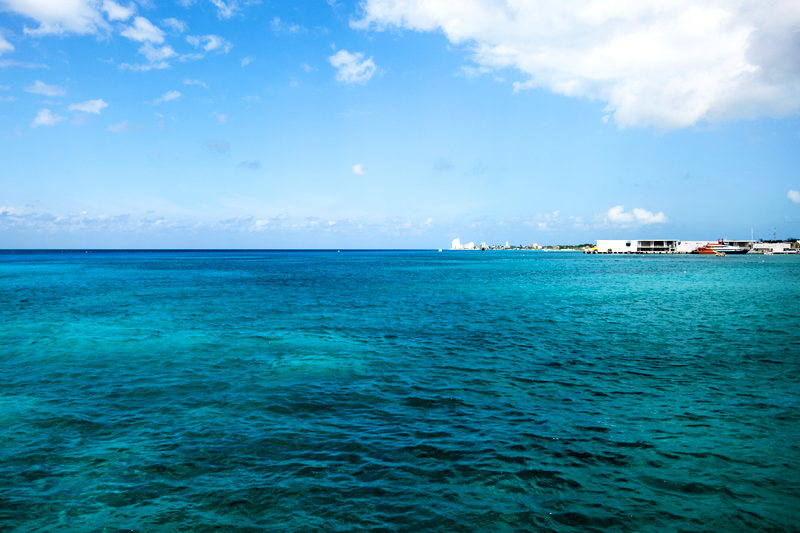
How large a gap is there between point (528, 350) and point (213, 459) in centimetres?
1891

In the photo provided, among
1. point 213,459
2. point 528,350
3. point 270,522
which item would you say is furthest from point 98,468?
point 528,350

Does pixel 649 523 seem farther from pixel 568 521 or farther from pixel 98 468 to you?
pixel 98 468

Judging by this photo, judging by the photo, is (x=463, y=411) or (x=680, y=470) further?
(x=463, y=411)

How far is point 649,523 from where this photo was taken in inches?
395

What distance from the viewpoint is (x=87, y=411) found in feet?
54.7

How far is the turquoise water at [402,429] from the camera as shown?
1050 cm

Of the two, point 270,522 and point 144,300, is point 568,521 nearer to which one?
point 270,522

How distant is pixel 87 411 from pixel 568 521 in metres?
17.6

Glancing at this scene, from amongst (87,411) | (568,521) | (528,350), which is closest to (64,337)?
(87,411)

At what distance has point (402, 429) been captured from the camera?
14.9 metres

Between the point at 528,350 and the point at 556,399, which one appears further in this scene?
the point at 528,350

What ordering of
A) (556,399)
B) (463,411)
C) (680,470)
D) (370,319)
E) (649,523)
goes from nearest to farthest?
(649,523) < (680,470) < (463,411) < (556,399) < (370,319)

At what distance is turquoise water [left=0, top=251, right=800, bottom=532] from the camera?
10.5 m

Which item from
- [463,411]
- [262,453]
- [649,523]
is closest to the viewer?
[649,523]
